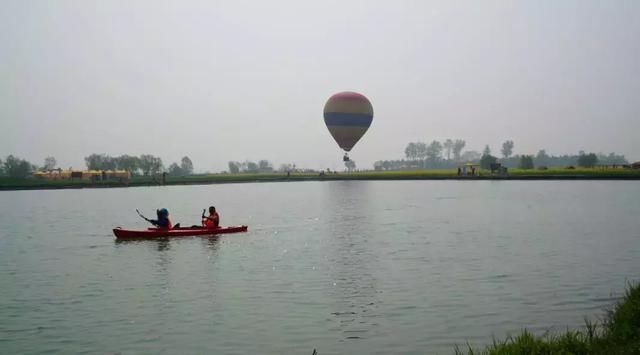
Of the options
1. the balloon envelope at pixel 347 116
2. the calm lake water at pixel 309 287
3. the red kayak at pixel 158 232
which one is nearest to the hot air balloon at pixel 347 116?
the balloon envelope at pixel 347 116

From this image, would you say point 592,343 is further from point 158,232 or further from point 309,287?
point 158,232

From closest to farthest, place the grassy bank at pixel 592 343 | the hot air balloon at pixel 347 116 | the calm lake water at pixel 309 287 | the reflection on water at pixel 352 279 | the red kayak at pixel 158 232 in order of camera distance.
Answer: the grassy bank at pixel 592 343
the calm lake water at pixel 309 287
the reflection on water at pixel 352 279
the red kayak at pixel 158 232
the hot air balloon at pixel 347 116

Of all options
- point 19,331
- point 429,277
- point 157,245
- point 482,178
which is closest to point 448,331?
point 429,277

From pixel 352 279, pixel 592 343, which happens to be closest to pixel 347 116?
pixel 352 279

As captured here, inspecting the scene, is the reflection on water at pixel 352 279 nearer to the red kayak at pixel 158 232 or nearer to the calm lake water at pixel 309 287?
the calm lake water at pixel 309 287

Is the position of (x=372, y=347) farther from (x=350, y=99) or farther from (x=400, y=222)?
(x=350, y=99)

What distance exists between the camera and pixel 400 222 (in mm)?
56375

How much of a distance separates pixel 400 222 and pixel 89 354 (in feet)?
136

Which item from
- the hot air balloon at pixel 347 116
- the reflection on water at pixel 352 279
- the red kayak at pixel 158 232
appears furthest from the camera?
the hot air balloon at pixel 347 116

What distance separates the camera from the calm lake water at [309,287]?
18328 mm

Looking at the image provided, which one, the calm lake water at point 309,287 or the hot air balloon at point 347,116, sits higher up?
the hot air balloon at point 347,116

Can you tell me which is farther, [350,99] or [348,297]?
[350,99]

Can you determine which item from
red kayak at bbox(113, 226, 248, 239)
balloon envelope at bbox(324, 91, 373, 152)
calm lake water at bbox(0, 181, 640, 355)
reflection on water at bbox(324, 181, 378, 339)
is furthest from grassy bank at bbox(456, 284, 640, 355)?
balloon envelope at bbox(324, 91, 373, 152)

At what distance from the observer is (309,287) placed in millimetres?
25766
